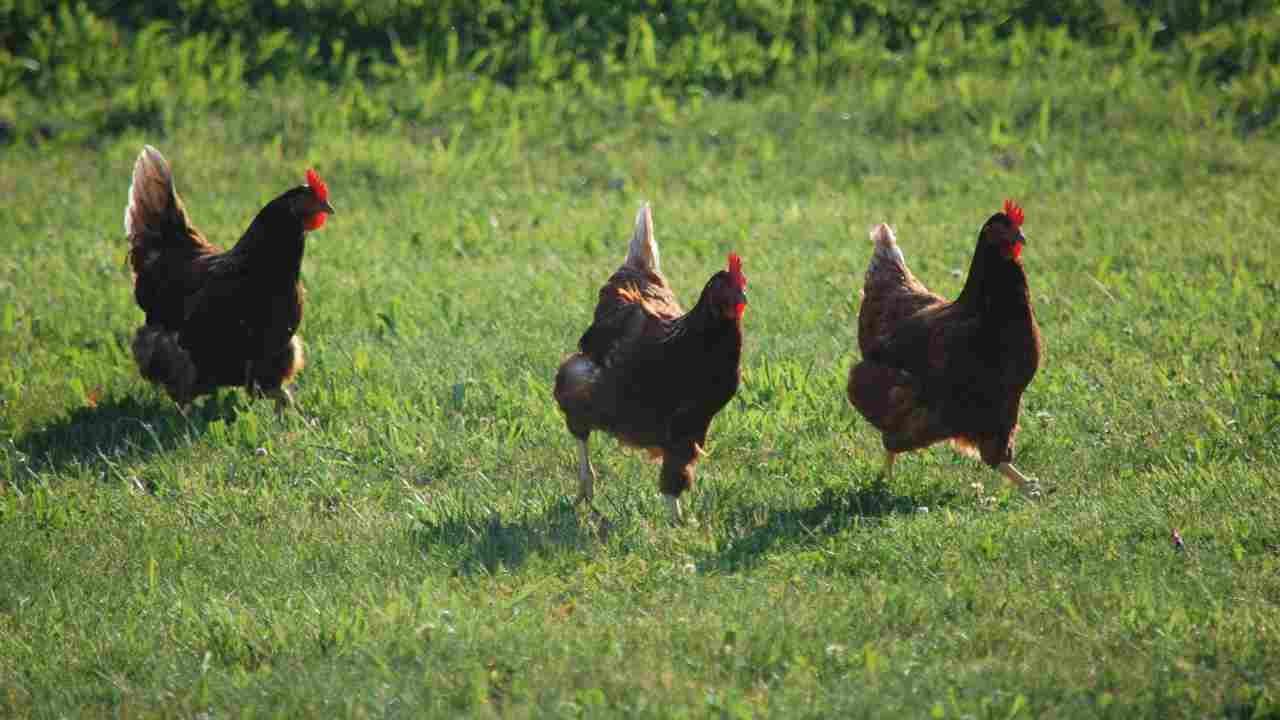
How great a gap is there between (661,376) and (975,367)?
Answer: 1.44 m

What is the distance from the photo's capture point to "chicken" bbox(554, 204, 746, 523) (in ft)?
21.6

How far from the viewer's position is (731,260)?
639 cm

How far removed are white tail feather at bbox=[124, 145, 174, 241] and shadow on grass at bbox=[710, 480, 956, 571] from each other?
4.36m

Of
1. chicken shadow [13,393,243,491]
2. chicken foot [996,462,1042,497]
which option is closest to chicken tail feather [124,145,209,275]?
chicken shadow [13,393,243,491]

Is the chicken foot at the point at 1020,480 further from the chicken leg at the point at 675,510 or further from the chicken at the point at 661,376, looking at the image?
the chicken leg at the point at 675,510

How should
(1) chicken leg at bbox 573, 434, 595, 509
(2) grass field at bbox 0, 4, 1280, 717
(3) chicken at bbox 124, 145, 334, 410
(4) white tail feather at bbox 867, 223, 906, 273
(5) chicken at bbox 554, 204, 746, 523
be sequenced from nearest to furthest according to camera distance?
1. (2) grass field at bbox 0, 4, 1280, 717
2. (5) chicken at bbox 554, 204, 746, 523
3. (1) chicken leg at bbox 573, 434, 595, 509
4. (4) white tail feather at bbox 867, 223, 906, 273
5. (3) chicken at bbox 124, 145, 334, 410

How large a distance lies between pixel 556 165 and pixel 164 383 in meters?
5.50

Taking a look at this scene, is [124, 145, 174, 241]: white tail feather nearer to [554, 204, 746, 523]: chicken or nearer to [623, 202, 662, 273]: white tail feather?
[623, 202, 662, 273]: white tail feather

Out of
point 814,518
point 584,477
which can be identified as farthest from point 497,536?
point 814,518

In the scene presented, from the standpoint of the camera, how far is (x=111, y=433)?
8203mm

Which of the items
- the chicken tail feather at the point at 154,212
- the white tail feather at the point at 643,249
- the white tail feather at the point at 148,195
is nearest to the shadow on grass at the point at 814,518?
the white tail feather at the point at 643,249

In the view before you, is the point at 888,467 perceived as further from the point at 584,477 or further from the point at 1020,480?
the point at 584,477

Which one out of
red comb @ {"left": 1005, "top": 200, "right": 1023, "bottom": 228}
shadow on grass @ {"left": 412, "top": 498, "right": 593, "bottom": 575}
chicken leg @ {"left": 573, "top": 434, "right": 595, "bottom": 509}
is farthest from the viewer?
chicken leg @ {"left": 573, "top": 434, "right": 595, "bottom": 509}

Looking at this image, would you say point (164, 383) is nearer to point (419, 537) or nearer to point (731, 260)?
point (419, 537)
